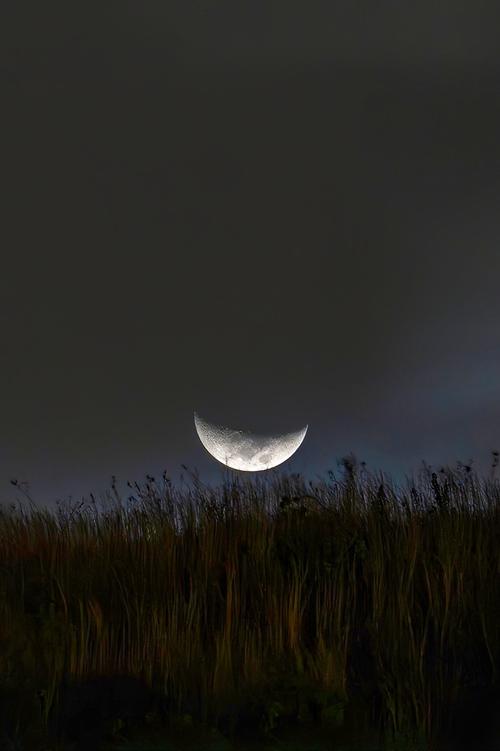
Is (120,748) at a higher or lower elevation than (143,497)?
lower

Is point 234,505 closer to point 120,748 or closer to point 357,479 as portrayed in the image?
point 357,479

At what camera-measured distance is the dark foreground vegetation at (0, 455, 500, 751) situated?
5629mm

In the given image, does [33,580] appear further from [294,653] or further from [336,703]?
[336,703]

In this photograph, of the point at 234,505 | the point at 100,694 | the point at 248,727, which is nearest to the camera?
the point at 248,727

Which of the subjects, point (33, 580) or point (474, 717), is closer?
point (474, 717)

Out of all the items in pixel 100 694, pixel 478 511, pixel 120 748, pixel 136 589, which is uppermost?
pixel 478 511

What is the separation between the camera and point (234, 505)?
8359 millimetres

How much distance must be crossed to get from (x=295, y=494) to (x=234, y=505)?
0.69 m

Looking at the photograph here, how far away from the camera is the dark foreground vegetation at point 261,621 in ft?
18.5

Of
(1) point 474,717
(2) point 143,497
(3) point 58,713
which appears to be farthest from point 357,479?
(3) point 58,713

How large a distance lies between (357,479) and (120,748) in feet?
14.1

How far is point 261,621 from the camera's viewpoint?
677cm

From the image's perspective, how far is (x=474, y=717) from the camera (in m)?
5.89

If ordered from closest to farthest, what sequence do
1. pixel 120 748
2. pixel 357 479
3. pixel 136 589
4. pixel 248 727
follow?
pixel 120 748
pixel 248 727
pixel 136 589
pixel 357 479
